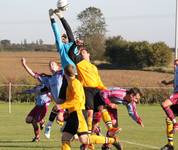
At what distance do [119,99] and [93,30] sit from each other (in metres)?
92.1

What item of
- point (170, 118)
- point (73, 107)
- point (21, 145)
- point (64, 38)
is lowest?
point (21, 145)

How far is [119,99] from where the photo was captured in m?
13.0

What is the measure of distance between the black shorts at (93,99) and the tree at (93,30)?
72279 mm

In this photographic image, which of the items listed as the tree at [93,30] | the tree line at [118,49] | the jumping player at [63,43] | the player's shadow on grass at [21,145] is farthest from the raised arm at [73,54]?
the tree at [93,30]

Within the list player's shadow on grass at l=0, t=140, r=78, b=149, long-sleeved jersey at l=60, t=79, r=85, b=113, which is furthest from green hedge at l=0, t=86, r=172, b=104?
long-sleeved jersey at l=60, t=79, r=85, b=113

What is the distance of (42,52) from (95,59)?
13.0 m

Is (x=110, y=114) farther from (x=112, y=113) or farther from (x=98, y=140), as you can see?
(x=98, y=140)

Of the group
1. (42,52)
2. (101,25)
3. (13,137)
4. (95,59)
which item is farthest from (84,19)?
(13,137)

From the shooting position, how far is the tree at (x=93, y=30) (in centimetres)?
8625

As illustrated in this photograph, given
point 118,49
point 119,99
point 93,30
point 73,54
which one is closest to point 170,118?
point 119,99

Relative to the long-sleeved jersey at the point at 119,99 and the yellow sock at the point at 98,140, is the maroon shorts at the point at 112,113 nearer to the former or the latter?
the long-sleeved jersey at the point at 119,99

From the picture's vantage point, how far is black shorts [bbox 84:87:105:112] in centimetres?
1266

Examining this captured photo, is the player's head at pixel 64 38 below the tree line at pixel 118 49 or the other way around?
below

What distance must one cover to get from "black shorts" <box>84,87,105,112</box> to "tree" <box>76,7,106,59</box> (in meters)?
72.3
